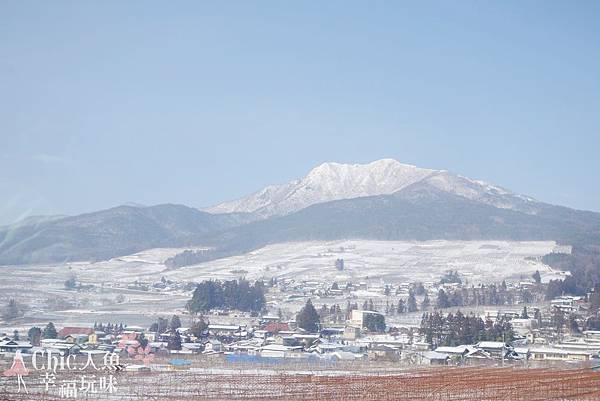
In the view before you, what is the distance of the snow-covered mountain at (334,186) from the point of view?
15400 cm

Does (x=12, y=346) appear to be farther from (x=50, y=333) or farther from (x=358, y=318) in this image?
(x=358, y=318)

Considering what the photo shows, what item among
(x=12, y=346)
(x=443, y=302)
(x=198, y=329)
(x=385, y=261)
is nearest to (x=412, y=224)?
(x=385, y=261)

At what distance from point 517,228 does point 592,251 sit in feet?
73.1

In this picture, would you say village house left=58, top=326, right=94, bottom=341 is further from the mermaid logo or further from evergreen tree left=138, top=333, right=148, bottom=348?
the mermaid logo

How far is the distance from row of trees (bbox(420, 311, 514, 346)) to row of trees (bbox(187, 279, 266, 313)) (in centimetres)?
1404

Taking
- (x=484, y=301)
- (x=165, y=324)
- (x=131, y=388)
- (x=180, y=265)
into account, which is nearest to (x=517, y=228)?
(x=180, y=265)

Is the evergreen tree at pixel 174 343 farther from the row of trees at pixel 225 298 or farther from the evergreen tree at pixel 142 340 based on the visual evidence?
the row of trees at pixel 225 298

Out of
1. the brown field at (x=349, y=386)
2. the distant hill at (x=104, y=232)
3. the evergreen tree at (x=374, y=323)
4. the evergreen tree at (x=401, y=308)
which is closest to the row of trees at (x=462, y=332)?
the evergreen tree at (x=374, y=323)

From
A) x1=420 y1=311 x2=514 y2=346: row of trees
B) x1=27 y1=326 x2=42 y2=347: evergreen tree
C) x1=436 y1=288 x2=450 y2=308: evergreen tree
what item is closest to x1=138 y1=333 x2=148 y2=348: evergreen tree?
x1=27 y1=326 x2=42 y2=347: evergreen tree

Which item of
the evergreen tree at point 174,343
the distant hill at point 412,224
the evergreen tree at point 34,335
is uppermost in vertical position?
the distant hill at point 412,224

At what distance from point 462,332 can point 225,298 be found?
16.0 meters

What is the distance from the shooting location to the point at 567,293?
169 ft

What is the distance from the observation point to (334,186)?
555 ft

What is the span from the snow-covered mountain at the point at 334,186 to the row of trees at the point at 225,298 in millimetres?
92801
